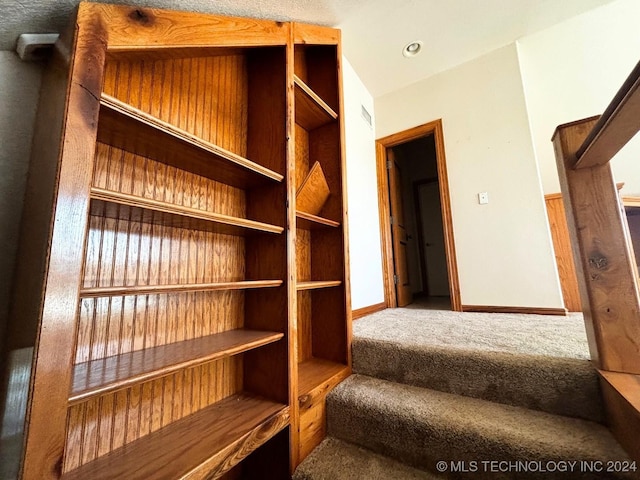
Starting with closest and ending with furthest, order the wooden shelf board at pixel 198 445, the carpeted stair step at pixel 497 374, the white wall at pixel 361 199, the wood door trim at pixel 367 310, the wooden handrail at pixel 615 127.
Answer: the wooden handrail at pixel 615 127 → the wooden shelf board at pixel 198 445 → the carpeted stair step at pixel 497 374 → the wood door trim at pixel 367 310 → the white wall at pixel 361 199

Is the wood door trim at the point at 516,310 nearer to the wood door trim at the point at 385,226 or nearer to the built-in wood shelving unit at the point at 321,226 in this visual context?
the wood door trim at the point at 385,226

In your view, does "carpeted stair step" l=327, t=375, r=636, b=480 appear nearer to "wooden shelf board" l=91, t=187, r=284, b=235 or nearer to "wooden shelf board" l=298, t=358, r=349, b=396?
"wooden shelf board" l=298, t=358, r=349, b=396

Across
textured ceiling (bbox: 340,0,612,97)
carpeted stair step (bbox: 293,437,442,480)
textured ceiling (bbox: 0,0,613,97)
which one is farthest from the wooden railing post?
textured ceiling (bbox: 340,0,612,97)

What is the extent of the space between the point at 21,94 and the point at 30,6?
11.0 inches

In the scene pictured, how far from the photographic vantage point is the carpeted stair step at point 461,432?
2.74 ft

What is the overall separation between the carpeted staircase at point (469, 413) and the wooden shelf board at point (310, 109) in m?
1.42

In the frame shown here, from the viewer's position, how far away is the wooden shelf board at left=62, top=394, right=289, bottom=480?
773 millimetres

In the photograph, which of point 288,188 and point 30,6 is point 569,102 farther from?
point 30,6

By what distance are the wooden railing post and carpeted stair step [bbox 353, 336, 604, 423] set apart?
4.6 inches

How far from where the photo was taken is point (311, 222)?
150 centimetres

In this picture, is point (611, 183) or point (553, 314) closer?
point (611, 183)

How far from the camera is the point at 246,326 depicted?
131 centimetres

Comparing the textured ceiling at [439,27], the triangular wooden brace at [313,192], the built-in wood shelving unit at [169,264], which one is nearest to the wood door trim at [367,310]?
the built-in wood shelving unit at [169,264]

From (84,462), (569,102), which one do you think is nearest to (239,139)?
(84,462)
